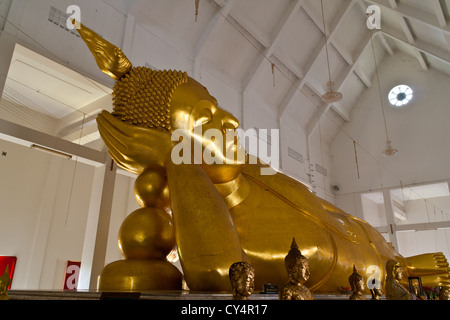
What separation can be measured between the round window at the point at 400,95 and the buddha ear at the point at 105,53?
777 centimetres

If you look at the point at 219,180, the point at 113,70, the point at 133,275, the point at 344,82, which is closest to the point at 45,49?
the point at 113,70

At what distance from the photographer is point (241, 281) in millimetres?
892

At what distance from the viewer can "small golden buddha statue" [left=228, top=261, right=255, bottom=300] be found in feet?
2.89

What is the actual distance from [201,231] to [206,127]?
0.52 meters

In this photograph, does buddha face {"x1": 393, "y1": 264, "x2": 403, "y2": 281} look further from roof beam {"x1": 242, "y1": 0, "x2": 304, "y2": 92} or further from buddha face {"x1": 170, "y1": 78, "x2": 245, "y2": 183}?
roof beam {"x1": 242, "y1": 0, "x2": 304, "y2": 92}

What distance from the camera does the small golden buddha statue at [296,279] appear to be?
926mm

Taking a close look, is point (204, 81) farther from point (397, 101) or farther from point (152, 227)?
point (397, 101)

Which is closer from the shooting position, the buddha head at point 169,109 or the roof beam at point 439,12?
the buddha head at point 169,109

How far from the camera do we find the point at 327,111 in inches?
320

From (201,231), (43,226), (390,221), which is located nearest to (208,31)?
(43,226)

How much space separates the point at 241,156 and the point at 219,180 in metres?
0.15

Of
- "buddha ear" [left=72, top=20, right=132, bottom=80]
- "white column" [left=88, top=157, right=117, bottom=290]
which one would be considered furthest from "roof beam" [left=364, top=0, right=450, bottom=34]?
"buddha ear" [left=72, top=20, right=132, bottom=80]

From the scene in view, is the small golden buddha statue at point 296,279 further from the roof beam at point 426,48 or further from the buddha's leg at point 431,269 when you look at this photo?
the roof beam at point 426,48

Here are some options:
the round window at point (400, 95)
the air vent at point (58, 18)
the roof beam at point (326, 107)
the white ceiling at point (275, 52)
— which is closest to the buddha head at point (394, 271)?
the white ceiling at point (275, 52)
